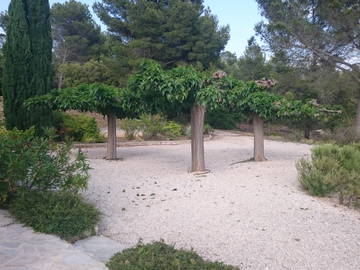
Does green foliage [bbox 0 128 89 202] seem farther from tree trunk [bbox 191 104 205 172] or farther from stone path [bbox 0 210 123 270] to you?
tree trunk [bbox 191 104 205 172]

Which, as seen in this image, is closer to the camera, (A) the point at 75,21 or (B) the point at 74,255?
(B) the point at 74,255

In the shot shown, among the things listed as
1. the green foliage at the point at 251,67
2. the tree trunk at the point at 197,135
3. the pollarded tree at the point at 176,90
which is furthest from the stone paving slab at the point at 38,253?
the green foliage at the point at 251,67

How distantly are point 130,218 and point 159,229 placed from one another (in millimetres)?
605

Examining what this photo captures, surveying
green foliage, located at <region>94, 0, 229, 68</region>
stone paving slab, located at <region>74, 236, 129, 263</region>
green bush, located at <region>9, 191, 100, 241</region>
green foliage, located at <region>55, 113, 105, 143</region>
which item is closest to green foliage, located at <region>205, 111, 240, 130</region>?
green foliage, located at <region>94, 0, 229, 68</region>

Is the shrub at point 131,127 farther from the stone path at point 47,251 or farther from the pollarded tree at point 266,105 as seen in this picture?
the stone path at point 47,251

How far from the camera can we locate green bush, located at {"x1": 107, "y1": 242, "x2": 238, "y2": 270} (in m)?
2.83

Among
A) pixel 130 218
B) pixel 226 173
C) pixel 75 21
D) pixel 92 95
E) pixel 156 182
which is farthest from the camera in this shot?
pixel 75 21

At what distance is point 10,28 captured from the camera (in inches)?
474

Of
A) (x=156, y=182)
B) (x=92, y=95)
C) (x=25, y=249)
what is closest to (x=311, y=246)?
(x=25, y=249)

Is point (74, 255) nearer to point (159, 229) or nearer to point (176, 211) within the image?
point (159, 229)

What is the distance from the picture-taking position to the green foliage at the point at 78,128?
44.0 ft

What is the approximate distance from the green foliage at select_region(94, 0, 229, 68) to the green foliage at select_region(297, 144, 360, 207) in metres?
15.2

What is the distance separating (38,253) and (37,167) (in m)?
1.30

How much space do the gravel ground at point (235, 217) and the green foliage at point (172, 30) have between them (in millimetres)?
14656
